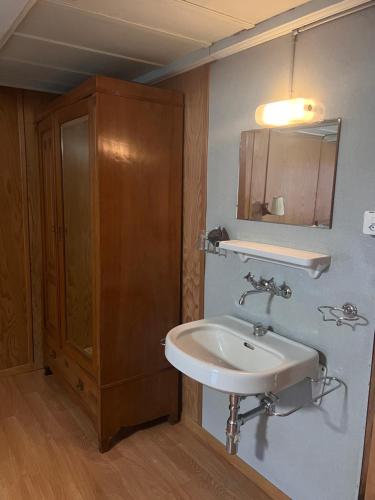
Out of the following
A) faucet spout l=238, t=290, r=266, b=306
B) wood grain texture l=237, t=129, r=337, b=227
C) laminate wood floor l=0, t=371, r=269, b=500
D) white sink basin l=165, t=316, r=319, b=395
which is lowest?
laminate wood floor l=0, t=371, r=269, b=500

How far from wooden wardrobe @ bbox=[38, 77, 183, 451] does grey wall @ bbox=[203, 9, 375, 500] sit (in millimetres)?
299

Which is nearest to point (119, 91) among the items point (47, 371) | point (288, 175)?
point (288, 175)

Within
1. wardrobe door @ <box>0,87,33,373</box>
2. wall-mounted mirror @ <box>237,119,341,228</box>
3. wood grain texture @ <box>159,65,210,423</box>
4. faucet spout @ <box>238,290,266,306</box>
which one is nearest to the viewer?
wall-mounted mirror @ <box>237,119,341,228</box>

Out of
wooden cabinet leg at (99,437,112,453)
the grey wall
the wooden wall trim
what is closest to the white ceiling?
the grey wall

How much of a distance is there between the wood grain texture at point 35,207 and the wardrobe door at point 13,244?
0.11 feet

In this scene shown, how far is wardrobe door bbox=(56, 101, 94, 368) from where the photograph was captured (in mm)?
2179

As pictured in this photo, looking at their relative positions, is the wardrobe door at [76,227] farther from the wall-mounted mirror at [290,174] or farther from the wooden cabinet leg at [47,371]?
the wall-mounted mirror at [290,174]

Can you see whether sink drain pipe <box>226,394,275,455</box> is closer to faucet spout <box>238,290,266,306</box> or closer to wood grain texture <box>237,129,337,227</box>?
faucet spout <box>238,290,266,306</box>

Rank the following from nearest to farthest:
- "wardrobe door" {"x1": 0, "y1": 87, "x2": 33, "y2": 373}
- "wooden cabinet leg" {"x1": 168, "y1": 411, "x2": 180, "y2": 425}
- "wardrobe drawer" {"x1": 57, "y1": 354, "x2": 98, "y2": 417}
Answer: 1. "wardrobe drawer" {"x1": 57, "y1": 354, "x2": 98, "y2": 417}
2. "wooden cabinet leg" {"x1": 168, "y1": 411, "x2": 180, "y2": 425}
3. "wardrobe door" {"x1": 0, "y1": 87, "x2": 33, "y2": 373}

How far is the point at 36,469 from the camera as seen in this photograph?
6.81 feet

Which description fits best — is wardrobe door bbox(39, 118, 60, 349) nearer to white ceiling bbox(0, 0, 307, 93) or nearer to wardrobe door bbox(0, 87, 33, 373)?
wardrobe door bbox(0, 87, 33, 373)

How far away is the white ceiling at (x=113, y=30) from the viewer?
1.54 meters

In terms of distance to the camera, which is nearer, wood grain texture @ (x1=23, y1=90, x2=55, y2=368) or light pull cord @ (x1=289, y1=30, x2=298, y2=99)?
light pull cord @ (x1=289, y1=30, x2=298, y2=99)

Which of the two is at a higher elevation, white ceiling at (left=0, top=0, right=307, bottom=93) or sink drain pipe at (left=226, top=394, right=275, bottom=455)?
white ceiling at (left=0, top=0, right=307, bottom=93)
